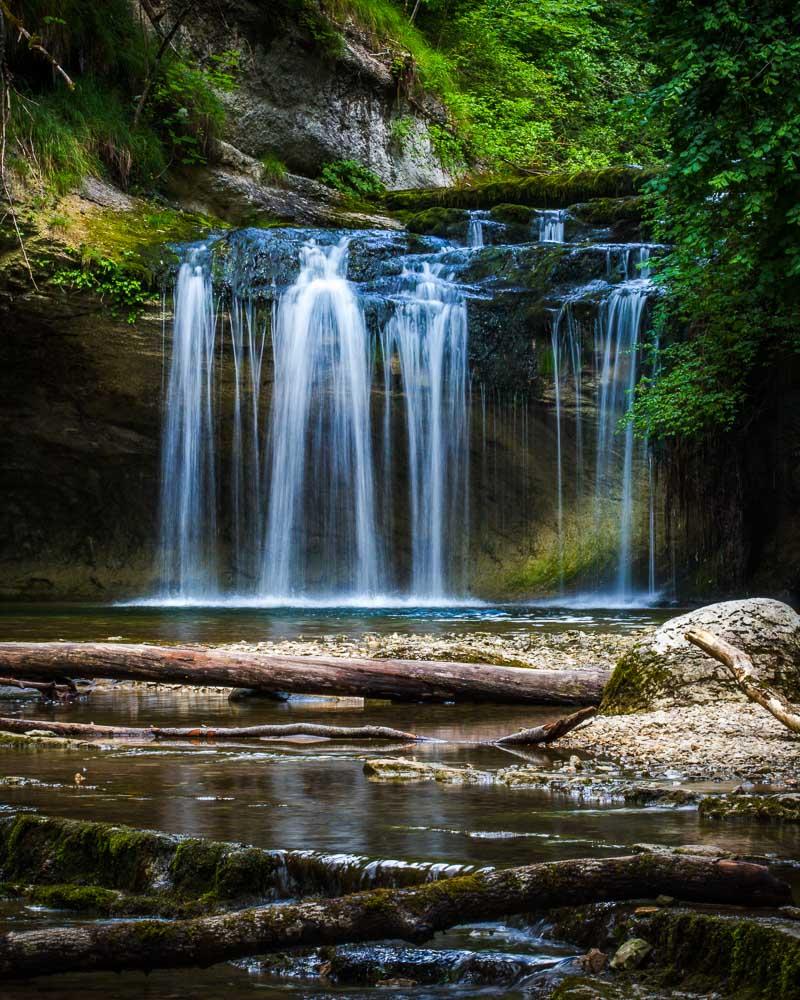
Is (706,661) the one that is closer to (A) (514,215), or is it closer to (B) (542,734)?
(B) (542,734)

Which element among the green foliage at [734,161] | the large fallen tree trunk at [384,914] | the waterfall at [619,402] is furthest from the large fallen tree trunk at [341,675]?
the waterfall at [619,402]

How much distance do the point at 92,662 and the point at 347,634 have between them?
16.8 feet

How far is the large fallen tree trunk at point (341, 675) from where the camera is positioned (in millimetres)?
6953

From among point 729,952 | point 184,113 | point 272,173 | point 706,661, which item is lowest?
point 729,952

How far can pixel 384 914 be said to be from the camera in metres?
2.51

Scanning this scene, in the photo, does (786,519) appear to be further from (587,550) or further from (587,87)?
(587,87)

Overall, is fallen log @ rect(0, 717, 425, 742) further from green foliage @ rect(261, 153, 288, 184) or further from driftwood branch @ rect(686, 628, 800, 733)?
green foliage @ rect(261, 153, 288, 184)

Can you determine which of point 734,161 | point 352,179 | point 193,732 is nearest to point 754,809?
point 193,732

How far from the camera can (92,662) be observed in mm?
7148

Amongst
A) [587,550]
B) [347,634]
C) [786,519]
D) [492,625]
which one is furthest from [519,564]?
[347,634]

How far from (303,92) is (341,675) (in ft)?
65.4

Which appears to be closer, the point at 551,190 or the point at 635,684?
the point at 635,684

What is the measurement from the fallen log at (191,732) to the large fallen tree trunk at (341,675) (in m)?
0.91

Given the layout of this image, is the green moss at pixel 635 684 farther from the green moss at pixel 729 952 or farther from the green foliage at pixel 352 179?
the green foliage at pixel 352 179
